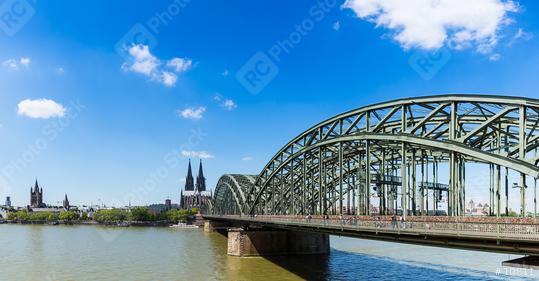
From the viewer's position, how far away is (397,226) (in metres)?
30.8

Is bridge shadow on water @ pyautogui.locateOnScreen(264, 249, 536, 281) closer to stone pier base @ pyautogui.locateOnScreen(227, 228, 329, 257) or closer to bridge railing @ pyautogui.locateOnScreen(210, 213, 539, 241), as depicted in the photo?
stone pier base @ pyautogui.locateOnScreen(227, 228, 329, 257)

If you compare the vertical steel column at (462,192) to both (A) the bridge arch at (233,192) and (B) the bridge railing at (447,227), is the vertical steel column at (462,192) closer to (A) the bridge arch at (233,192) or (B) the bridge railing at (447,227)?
(B) the bridge railing at (447,227)

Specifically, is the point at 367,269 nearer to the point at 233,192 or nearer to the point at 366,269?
the point at 366,269

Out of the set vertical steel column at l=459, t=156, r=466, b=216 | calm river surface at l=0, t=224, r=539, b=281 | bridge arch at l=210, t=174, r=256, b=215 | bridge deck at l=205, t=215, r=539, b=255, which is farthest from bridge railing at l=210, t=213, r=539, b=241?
bridge arch at l=210, t=174, r=256, b=215

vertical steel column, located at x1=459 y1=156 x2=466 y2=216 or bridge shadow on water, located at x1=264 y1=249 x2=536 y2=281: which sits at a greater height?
vertical steel column, located at x1=459 y1=156 x2=466 y2=216

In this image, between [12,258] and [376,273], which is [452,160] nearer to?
[376,273]

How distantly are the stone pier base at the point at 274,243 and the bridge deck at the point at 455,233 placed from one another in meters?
30.7

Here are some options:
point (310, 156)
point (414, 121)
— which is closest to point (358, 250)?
point (310, 156)

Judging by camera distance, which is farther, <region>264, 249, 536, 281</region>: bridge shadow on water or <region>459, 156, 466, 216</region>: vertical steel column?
<region>264, 249, 536, 281</region>: bridge shadow on water

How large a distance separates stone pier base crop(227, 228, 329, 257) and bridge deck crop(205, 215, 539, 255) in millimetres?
30750

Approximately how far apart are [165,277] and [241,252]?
63.9ft

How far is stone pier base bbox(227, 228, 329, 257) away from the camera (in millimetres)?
67688

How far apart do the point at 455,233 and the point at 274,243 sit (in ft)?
148

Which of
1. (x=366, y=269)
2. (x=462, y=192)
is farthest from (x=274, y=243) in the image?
(x=462, y=192)
